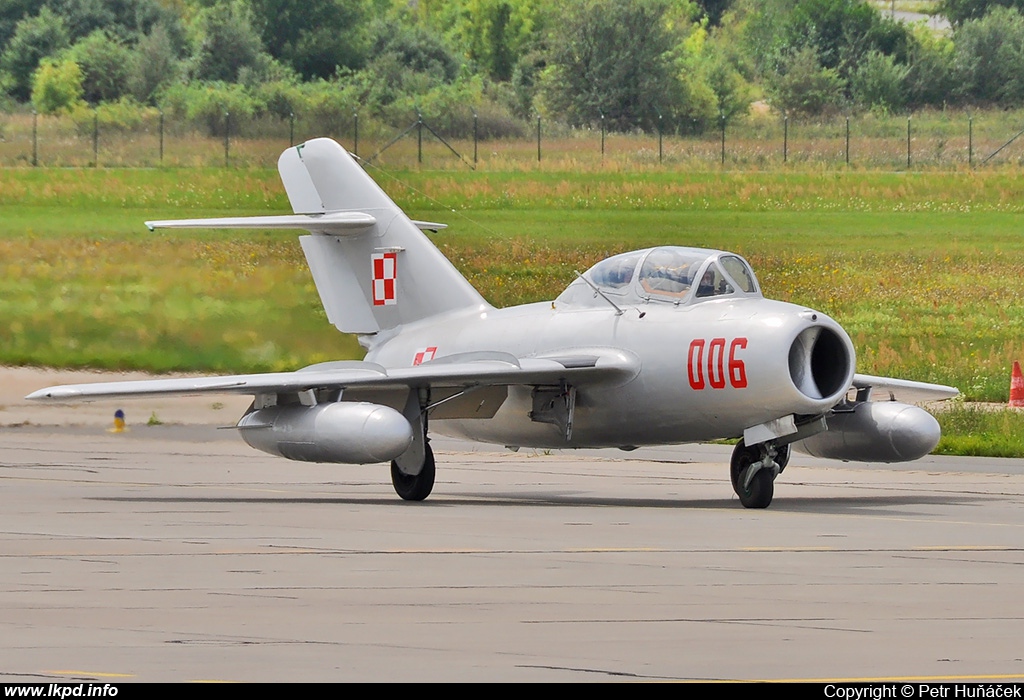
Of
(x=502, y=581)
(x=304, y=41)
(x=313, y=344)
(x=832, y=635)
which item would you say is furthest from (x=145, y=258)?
(x=832, y=635)

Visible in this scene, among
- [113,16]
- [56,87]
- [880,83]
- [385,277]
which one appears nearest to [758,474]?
[385,277]

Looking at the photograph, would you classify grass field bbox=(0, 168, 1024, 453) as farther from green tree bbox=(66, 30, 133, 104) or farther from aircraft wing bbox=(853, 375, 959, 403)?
aircraft wing bbox=(853, 375, 959, 403)

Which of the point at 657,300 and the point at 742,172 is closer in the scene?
the point at 657,300

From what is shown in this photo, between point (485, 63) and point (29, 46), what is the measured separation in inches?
753

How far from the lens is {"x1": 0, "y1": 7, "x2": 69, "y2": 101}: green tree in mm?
45438

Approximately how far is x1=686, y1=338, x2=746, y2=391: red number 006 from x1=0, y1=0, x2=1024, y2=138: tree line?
23480 mm

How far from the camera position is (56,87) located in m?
44.1

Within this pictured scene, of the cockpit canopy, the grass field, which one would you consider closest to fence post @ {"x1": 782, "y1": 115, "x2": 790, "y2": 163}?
the grass field

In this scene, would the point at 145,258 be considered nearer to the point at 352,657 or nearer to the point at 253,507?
the point at 253,507

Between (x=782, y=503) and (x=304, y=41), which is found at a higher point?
(x=304, y=41)

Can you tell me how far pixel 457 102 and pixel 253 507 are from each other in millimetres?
28399

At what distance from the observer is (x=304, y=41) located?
48.6m

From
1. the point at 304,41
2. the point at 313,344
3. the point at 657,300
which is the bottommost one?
the point at 313,344

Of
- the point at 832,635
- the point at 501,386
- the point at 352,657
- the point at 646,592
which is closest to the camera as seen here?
the point at 352,657
